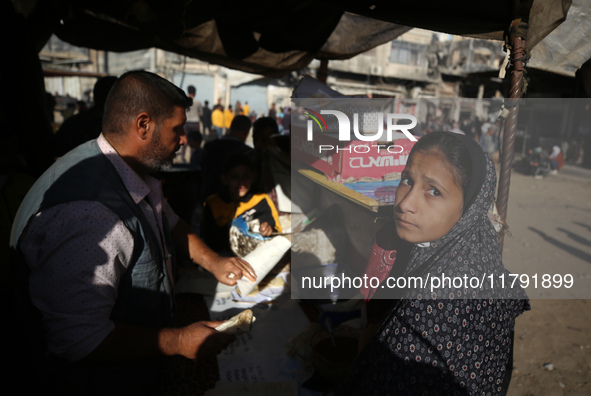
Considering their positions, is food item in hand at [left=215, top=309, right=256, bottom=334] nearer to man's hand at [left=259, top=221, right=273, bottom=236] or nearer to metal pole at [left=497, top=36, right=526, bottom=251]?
metal pole at [left=497, top=36, right=526, bottom=251]

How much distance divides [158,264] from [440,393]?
1.25 metres

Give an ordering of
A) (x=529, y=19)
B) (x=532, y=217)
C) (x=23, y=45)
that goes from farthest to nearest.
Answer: (x=532, y=217) < (x=23, y=45) < (x=529, y=19)

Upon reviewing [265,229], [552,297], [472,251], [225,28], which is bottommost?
[552,297]

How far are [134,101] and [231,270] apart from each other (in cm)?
107

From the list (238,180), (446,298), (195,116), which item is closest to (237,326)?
(446,298)

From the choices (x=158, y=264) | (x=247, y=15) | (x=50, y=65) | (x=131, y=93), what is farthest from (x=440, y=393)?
(x=50, y=65)

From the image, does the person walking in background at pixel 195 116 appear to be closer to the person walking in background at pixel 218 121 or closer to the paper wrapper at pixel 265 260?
the person walking in background at pixel 218 121

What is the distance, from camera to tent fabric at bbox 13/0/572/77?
346 centimetres

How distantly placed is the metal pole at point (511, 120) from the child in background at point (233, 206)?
6.26 ft

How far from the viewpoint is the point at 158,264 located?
1.62 m

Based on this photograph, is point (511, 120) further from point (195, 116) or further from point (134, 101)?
point (195, 116)

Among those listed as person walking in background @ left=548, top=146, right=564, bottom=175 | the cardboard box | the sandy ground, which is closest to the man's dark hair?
the cardboard box

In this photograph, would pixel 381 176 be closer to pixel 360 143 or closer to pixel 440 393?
pixel 360 143

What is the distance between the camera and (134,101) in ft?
5.13
